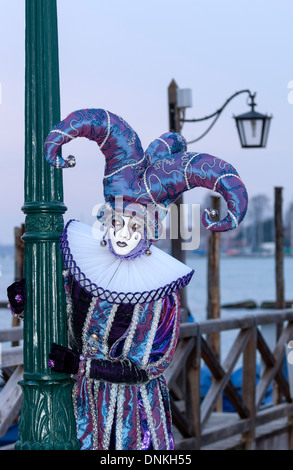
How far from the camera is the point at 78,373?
→ 2.88m

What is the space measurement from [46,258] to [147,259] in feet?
1.17

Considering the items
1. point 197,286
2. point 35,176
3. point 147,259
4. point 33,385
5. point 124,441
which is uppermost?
point 35,176

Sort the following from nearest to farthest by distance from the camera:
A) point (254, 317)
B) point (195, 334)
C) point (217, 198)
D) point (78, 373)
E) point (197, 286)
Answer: point (78, 373), point (195, 334), point (254, 317), point (217, 198), point (197, 286)

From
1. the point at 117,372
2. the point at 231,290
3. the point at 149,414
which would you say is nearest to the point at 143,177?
the point at 117,372

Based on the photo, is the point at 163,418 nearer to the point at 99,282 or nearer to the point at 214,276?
the point at 99,282

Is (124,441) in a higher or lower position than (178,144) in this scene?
lower

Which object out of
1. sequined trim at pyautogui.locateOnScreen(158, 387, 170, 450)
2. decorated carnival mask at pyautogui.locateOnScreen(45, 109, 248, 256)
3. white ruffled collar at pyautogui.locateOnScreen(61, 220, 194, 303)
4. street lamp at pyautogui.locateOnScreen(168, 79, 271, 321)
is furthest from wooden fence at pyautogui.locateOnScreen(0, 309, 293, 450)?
decorated carnival mask at pyautogui.locateOnScreen(45, 109, 248, 256)

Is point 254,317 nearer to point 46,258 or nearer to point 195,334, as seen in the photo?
point 195,334

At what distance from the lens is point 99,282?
287 cm

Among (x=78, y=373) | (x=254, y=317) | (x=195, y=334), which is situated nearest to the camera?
(x=78, y=373)

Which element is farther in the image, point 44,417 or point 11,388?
point 11,388

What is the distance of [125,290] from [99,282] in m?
0.09

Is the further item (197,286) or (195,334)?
(197,286)

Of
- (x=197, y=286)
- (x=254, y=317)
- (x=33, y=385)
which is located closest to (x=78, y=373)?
(x=33, y=385)
